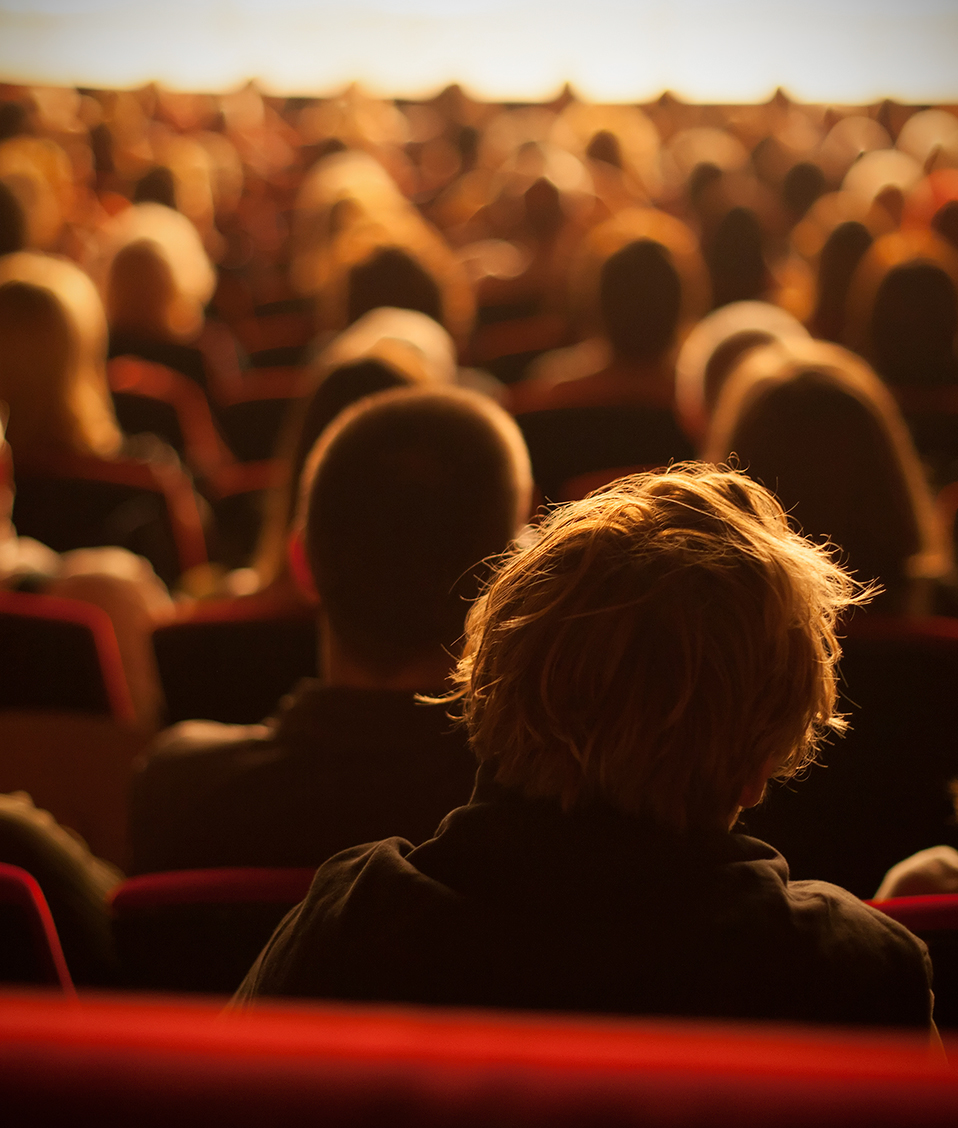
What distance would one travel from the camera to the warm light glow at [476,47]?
13.5 meters

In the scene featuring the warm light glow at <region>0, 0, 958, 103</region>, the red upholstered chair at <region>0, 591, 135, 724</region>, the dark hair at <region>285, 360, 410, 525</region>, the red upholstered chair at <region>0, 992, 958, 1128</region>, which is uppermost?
the warm light glow at <region>0, 0, 958, 103</region>

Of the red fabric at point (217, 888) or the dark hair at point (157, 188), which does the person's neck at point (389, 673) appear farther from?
the dark hair at point (157, 188)

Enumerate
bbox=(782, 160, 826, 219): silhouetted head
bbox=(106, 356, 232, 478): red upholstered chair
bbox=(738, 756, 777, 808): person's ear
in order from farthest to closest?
bbox=(782, 160, 826, 219): silhouetted head
bbox=(106, 356, 232, 478): red upholstered chair
bbox=(738, 756, 777, 808): person's ear

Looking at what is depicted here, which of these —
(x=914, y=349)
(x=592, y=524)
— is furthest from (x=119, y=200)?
(x=592, y=524)

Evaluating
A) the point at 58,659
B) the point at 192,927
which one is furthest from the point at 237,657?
the point at 192,927

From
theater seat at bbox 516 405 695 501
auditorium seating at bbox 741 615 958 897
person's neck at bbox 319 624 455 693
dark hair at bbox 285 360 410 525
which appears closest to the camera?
person's neck at bbox 319 624 455 693

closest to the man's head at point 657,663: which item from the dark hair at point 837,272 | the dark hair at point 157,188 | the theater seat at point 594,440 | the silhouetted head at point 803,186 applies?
the theater seat at point 594,440

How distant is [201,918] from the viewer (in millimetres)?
994

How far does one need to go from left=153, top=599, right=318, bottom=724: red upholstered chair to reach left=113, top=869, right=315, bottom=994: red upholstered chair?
0.74 m

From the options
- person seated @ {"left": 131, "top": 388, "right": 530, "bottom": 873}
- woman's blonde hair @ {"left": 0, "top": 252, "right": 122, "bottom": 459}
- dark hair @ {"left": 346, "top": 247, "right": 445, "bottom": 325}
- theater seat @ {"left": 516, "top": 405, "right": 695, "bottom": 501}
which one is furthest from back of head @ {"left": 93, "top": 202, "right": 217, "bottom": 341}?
person seated @ {"left": 131, "top": 388, "right": 530, "bottom": 873}

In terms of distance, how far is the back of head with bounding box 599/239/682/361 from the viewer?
358cm

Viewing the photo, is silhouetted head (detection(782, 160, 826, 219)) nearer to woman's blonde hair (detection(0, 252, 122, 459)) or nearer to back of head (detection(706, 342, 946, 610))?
woman's blonde hair (detection(0, 252, 122, 459))

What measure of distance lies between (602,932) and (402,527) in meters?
0.74

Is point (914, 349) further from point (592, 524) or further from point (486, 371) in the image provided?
point (592, 524)
